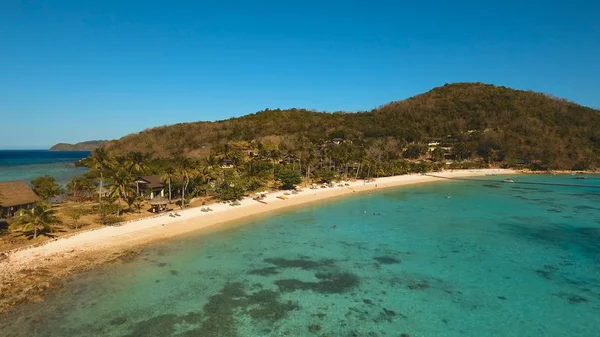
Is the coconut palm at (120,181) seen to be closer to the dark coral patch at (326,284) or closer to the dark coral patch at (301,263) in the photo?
the dark coral patch at (301,263)

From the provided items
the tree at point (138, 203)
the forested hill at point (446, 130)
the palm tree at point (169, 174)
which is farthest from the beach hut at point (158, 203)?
the forested hill at point (446, 130)

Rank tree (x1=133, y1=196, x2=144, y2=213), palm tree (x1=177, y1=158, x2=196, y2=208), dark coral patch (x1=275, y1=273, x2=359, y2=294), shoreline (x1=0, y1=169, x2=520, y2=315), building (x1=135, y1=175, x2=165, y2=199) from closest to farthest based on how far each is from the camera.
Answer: shoreline (x1=0, y1=169, x2=520, y2=315) < dark coral patch (x1=275, y1=273, x2=359, y2=294) < tree (x1=133, y1=196, x2=144, y2=213) < palm tree (x1=177, y1=158, x2=196, y2=208) < building (x1=135, y1=175, x2=165, y2=199)

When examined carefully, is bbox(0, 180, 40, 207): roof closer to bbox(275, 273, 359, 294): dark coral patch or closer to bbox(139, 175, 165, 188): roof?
bbox(139, 175, 165, 188): roof

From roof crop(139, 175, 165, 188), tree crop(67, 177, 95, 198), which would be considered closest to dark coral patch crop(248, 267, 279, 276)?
roof crop(139, 175, 165, 188)

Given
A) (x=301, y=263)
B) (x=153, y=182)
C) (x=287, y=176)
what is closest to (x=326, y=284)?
(x=301, y=263)

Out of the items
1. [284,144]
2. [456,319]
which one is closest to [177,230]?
[456,319]

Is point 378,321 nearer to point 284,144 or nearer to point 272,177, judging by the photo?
point 272,177
